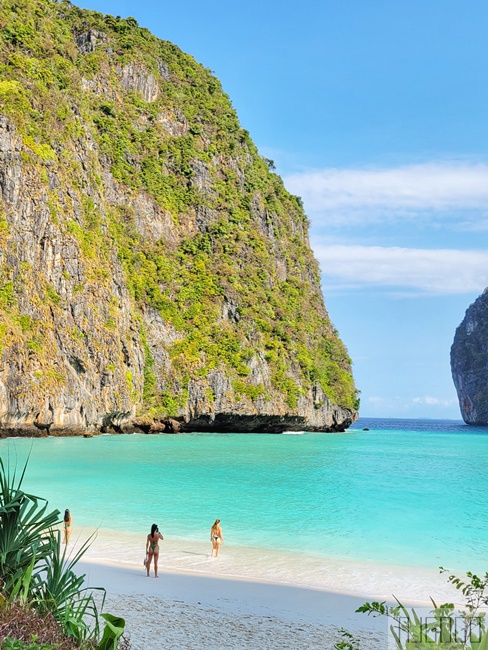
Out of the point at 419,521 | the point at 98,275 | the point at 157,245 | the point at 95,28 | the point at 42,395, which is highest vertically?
the point at 95,28

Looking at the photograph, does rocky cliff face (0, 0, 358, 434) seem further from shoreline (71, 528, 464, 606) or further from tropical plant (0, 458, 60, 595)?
tropical plant (0, 458, 60, 595)

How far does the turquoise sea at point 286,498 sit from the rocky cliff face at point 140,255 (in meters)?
11.6

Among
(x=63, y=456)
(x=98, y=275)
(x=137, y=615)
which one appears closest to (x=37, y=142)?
(x=98, y=275)

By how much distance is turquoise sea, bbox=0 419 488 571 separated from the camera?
51.4ft

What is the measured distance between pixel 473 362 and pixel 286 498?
122031 millimetres

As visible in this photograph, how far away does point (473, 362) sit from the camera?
5349 inches

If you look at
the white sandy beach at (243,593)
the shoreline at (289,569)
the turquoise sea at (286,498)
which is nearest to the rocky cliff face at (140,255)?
the turquoise sea at (286,498)

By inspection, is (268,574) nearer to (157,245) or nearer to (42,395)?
(42,395)

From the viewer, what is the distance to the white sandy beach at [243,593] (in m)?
7.84

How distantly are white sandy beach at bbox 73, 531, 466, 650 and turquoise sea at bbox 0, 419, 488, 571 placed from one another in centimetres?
137

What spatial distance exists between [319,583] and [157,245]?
57.1 meters

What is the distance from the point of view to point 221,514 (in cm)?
1878

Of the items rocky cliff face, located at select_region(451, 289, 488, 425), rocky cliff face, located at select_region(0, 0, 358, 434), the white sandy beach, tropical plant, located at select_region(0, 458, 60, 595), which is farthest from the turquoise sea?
rocky cliff face, located at select_region(451, 289, 488, 425)

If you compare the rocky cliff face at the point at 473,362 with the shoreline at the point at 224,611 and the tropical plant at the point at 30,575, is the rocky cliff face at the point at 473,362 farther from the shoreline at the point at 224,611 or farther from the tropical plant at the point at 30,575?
the tropical plant at the point at 30,575
